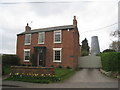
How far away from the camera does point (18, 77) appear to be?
10703 mm

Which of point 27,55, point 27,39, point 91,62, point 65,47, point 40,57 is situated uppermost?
point 27,39

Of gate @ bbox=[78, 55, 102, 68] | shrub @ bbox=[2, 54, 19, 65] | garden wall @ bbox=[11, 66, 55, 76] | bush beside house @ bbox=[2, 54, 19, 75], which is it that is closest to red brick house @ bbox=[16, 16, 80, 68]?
shrub @ bbox=[2, 54, 19, 65]

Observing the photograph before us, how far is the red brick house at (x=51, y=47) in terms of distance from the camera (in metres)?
Answer: 17.7

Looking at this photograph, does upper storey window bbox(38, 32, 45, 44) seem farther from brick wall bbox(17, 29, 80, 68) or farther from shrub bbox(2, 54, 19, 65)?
shrub bbox(2, 54, 19, 65)

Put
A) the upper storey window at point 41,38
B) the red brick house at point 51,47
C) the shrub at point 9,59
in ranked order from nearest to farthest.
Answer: the red brick house at point 51,47
the shrub at point 9,59
the upper storey window at point 41,38

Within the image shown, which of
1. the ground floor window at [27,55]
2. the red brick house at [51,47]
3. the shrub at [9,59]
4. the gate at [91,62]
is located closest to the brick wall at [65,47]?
the red brick house at [51,47]

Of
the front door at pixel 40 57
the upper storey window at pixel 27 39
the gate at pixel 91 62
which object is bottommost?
the gate at pixel 91 62

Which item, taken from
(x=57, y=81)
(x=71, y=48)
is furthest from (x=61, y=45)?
Result: (x=57, y=81)

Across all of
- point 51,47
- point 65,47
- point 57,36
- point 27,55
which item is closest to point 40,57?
point 51,47

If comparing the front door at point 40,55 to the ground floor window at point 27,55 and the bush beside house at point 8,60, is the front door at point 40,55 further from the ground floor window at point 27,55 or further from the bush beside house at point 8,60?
the bush beside house at point 8,60

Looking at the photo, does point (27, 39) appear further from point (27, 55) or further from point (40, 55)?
point (40, 55)

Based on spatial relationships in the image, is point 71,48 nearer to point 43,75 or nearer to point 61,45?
point 61,45

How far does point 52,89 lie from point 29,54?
1407cm

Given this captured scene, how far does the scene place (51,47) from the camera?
18.9 metres
